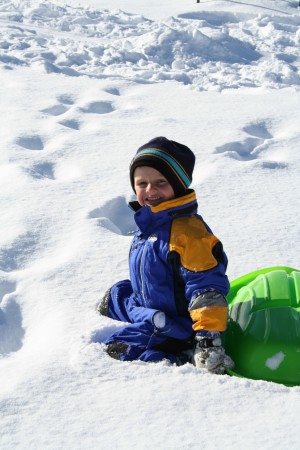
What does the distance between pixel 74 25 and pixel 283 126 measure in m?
5.13

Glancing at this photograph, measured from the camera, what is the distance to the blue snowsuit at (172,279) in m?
2.10

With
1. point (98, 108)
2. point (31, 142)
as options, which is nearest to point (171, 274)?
point (31, 142)

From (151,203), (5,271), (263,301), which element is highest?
(151,203)

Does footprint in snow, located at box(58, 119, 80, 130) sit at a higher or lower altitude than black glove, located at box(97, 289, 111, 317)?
lower

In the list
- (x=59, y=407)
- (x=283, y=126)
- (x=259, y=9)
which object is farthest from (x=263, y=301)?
(x=259, y=9)

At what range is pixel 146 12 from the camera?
10.4 meters

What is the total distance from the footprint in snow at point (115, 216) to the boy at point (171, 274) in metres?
1.02

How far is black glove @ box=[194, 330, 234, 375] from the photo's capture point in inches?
80.3

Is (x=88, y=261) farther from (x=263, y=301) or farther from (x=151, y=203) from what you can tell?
(x=263, y=301)

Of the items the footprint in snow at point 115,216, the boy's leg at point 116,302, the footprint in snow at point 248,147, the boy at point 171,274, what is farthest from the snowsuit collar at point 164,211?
the footprint in snow at point 248,147

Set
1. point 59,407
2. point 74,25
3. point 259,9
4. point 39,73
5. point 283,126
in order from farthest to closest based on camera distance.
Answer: point 259,9 → point 74,25 → point 39,73 → point 283,126 → point 59,407

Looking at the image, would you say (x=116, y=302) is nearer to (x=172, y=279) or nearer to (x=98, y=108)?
(x=172, y=279)

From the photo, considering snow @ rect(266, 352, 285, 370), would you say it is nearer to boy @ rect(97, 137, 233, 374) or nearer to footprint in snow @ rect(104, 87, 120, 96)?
boy @ rect(97, 137, 233, 374)

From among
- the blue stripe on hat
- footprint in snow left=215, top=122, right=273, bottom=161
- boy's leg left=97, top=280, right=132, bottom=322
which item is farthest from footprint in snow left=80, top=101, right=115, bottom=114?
the blue stripe on hat
